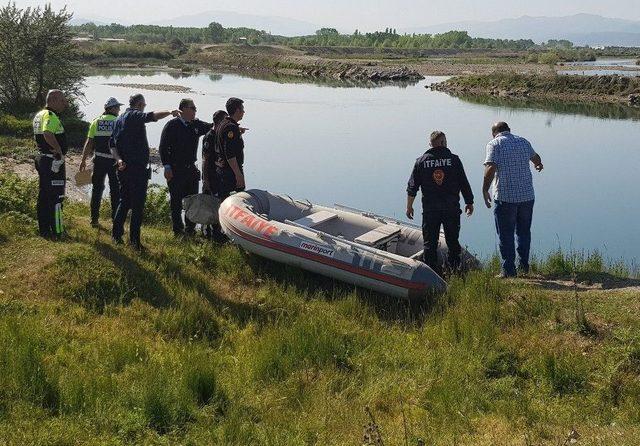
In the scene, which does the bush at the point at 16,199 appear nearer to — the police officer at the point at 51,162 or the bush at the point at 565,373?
the police officer at the point at 51,162

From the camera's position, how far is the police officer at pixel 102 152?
7.65m

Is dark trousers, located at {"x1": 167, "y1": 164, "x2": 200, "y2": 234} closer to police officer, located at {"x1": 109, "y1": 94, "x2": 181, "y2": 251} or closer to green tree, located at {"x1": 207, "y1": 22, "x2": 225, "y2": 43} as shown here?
police officer, located at {"x1": 109, "y1": 94, "x2": 181, "y2": 251}

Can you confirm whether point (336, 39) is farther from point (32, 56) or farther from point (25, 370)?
point (25, 370)

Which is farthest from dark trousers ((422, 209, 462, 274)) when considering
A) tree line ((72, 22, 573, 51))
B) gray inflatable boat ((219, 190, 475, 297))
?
tree line ((72, 22, 573, 51))

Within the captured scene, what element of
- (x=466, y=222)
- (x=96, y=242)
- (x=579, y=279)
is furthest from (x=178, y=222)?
(x=466, y=222)

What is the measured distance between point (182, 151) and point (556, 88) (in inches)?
1362

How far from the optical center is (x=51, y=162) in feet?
23.1

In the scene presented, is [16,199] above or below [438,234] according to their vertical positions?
above

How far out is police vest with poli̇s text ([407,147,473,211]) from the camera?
6.68 meters

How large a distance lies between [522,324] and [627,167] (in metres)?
14.3

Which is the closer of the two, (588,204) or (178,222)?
(178,222)

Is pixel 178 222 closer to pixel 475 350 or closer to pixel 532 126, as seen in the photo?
pixel 475 350

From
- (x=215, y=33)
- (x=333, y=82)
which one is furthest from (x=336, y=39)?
(x=333, y=82)

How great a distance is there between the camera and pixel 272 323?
6.04 meters
